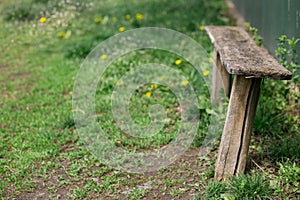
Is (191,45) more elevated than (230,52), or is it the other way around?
(230,52)

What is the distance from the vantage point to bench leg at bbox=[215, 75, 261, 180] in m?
3.20

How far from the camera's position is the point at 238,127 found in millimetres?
3287

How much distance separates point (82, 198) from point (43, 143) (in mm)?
1002

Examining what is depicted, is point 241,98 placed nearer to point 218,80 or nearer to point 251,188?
point 251,188

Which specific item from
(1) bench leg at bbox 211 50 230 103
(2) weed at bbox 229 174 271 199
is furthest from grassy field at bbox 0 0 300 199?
(1) bench leg at bbox 211 50 230 103

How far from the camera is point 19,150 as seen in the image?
4.17m

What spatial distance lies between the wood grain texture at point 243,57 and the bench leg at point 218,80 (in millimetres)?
280

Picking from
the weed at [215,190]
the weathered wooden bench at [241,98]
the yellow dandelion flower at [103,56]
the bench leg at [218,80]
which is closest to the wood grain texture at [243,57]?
the weathered wooden bench at [241,98]

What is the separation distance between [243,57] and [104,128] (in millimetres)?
1662

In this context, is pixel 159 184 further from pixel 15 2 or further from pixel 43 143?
pixel 15 2

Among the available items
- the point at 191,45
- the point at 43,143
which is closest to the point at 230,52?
the point at 43,143

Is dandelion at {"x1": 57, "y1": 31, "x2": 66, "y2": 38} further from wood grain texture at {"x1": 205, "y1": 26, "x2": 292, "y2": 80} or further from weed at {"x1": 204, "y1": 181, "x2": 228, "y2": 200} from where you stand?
weed at {"x1": 204, "y1": 181, "x2": 228, "y2": 200}

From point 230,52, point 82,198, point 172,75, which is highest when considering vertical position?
point 230,52

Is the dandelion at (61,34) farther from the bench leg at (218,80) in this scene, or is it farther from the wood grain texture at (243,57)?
the bench leg at (218,80)
